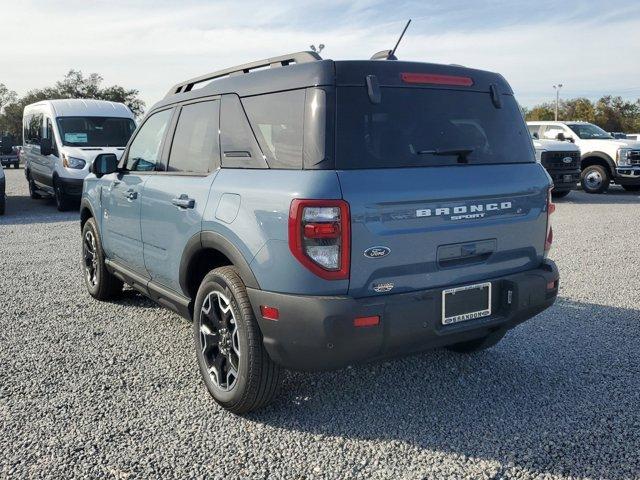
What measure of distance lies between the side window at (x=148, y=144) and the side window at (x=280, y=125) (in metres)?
1.31

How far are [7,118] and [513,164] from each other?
7006cm

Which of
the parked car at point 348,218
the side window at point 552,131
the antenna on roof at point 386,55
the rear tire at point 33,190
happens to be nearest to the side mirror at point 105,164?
the parked car at point 348,218

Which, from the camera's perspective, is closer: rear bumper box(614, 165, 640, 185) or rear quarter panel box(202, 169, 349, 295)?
rear quarter panel box(202, 169, 349, 295)

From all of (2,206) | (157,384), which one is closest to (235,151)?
(157,384)

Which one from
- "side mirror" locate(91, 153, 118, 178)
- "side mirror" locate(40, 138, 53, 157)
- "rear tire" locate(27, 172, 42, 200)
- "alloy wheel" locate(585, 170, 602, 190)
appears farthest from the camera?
"rear tire" locate(27, 172, 42, 200)

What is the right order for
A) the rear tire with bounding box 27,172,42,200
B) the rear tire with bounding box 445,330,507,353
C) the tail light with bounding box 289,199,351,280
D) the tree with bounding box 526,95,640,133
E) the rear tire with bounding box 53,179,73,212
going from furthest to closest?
the tree with bounding box 526,95,640,133
the rear tire with bounding box 27,172,42,200
the rear tire with bounding box 53,179,73,212
the rear tire with bounding box 445,330,507,353
the tail light with bounding box 289,199,351,280

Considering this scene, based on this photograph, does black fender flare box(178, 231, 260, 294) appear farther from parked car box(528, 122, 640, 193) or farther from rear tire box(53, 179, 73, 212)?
parked car box(528, 122, 640, 193)

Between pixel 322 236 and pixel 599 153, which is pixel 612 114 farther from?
pixel 322 236

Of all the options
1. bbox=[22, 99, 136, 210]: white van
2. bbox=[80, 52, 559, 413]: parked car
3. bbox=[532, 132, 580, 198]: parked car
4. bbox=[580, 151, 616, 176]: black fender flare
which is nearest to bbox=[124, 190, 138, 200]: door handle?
bbox=[80, 52, 559, 413]: parked car

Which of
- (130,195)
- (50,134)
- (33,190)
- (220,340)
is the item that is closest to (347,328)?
(220,340)

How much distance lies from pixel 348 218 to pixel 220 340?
1.20 metres

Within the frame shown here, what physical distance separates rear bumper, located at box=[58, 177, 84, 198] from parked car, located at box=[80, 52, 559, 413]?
963 centimetres

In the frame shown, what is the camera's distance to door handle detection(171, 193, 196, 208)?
3688 mm

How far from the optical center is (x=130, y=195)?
15.3 ft
